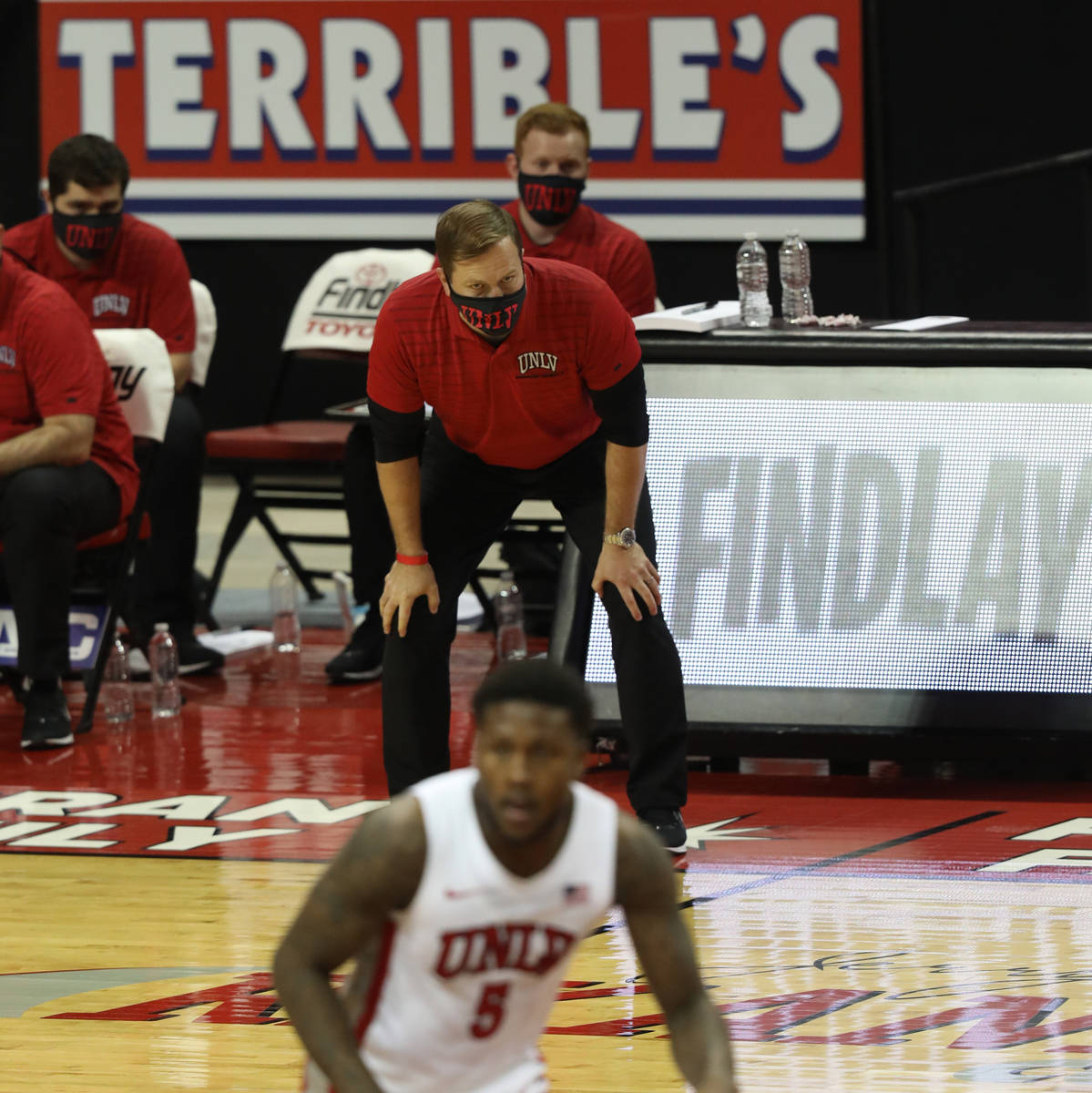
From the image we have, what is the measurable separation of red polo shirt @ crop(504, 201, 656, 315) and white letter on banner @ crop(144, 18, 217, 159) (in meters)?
5.03

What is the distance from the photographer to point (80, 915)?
13.4 feet

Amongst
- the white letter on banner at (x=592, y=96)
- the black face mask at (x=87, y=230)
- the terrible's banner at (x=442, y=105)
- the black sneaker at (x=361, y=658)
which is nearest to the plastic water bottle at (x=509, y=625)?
the black sneaker at (x=361, y=658)

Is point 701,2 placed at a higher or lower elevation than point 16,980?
higher

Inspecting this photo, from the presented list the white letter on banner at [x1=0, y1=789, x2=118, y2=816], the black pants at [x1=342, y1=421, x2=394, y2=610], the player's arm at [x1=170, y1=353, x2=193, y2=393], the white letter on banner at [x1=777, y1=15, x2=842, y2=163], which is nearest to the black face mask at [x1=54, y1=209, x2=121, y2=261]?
the player's arm at [x1=170, y1=353, x2=193, y2=393]

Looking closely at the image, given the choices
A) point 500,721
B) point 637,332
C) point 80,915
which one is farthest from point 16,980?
point 637,332

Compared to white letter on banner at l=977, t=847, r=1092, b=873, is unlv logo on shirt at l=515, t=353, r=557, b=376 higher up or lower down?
higher up

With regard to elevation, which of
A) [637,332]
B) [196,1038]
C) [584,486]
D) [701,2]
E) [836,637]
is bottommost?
[196,1038]

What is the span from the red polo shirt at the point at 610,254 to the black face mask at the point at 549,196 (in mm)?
67

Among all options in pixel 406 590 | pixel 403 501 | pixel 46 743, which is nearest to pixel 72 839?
pixel 46 743

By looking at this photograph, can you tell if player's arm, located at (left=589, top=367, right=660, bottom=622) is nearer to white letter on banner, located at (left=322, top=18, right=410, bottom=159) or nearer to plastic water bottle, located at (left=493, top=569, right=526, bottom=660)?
plastic water bottle, located at (left=493, top=569, right=526, bottom=660)

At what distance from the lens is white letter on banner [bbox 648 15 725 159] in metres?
9.96

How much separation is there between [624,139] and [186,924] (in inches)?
270

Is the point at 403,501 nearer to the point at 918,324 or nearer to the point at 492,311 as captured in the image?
the point at 492,311

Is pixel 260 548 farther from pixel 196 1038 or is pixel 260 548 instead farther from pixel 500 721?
pixel 500 721
